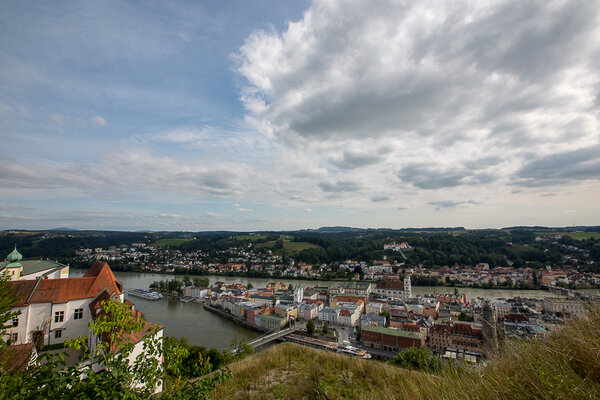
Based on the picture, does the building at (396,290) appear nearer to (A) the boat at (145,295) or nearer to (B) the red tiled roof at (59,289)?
(A) the boat at (145,295)

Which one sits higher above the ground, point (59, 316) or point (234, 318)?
point (59, 316)

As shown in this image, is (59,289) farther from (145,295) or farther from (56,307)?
(145,295)

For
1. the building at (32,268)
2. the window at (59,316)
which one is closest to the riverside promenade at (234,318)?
the building at (32,268)

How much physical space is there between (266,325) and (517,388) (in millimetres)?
21272

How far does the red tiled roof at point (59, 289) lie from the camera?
8602 mm

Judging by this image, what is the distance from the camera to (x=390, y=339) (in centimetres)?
1538

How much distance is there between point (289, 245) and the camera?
70.1 m

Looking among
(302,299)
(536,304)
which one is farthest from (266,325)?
(536,304)

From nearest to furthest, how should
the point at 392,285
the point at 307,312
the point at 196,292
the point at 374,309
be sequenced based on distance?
1. the point at 307,312
2. the point at 374,309
3. the point at 196,292
4. the point at 392,285

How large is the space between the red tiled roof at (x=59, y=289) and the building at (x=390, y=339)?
13.9 metres

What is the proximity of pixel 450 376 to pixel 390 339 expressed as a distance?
15679 mm

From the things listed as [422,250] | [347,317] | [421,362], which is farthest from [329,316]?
[422,250]

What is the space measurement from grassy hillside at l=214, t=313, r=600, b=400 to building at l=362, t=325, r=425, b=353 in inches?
513

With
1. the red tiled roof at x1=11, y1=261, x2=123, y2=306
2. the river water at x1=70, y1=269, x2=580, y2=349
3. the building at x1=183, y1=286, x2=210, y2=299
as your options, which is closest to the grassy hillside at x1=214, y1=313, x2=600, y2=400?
the river water at x1=70, y1=269, x2=580, y2=349
